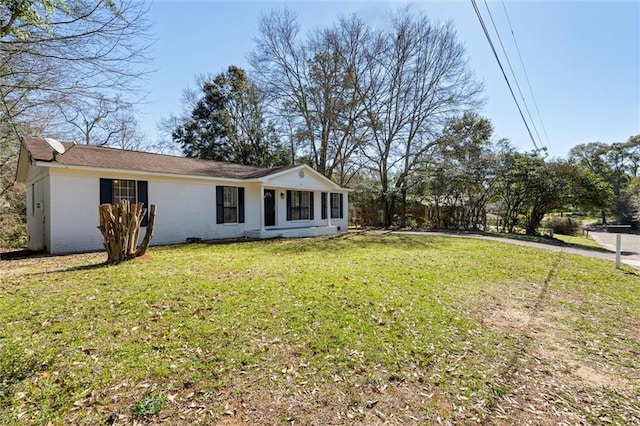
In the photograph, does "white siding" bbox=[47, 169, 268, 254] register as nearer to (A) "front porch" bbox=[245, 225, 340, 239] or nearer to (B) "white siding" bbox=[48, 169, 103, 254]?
(B) "white siding" bbox=[48, 169, 103, 254]

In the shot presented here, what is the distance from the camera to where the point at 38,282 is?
5.22 meters

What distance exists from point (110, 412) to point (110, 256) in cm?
554

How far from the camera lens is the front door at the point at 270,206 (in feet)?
48.0

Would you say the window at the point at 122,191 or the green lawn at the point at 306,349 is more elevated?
the window at the point at 122,191

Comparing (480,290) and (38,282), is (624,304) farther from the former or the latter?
(38,282)

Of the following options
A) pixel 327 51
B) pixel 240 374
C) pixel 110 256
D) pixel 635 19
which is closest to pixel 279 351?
pixel 240 374

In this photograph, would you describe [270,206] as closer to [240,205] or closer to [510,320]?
[240,205]

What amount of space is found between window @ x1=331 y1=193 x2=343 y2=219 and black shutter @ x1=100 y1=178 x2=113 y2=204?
10.8 metres

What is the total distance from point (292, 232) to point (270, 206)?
5.94ft

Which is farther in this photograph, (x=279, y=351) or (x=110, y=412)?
(x=279, y=351)

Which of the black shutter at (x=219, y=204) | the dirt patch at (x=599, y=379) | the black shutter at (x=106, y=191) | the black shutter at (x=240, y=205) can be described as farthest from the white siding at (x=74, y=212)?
the dirt patch at (x=599, y=379)

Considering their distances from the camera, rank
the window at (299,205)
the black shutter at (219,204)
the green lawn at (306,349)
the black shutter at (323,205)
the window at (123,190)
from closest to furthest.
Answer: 1. the green lawn at (306,349)
2. the window at (123,190)
3. the black shutter at (219,204)
4. the window at (299,205)
5. the black shutter at (323,205)

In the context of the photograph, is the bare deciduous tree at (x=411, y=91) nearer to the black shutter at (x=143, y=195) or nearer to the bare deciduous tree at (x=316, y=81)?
the bare deciduous tree at (x=316, y=81)

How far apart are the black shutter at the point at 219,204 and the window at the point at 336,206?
6.84 meters
